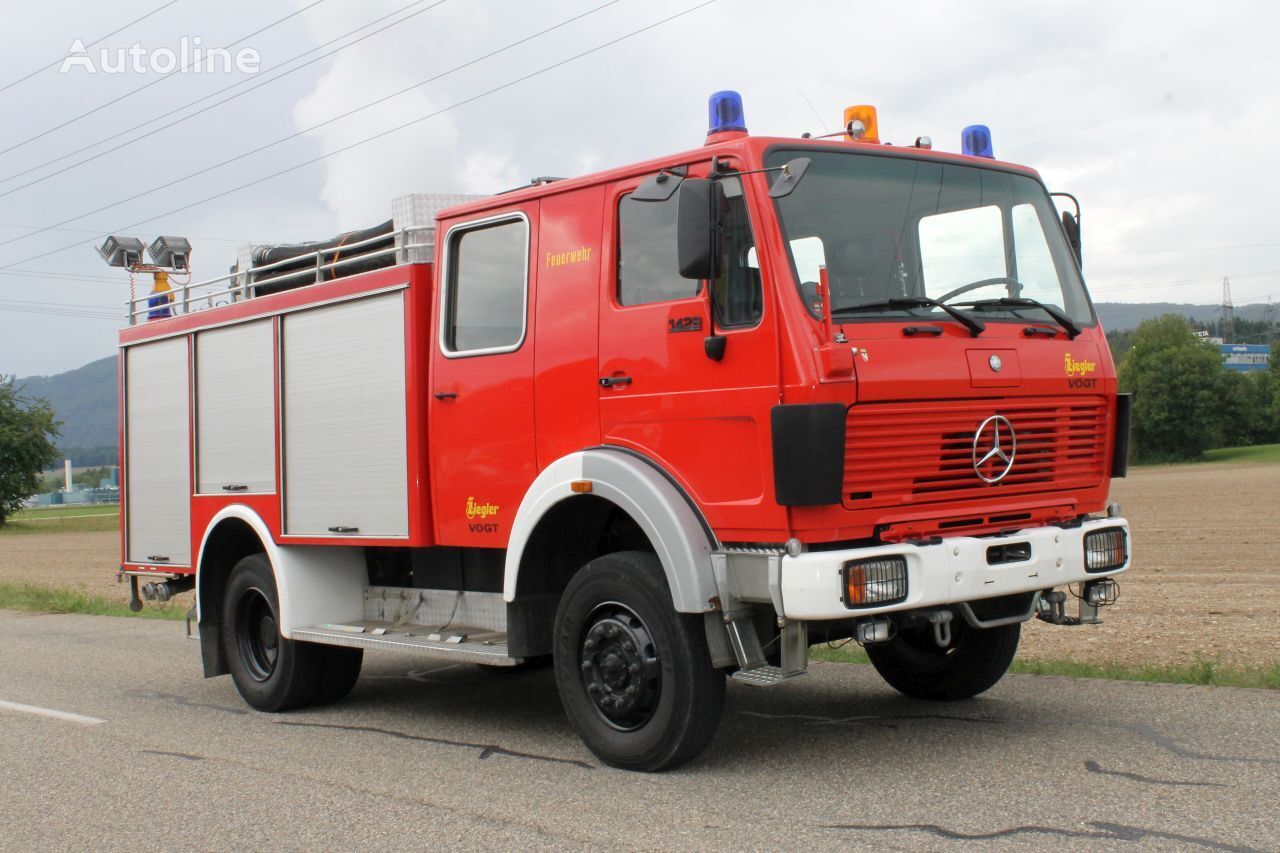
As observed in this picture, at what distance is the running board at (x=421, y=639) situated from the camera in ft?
22.6

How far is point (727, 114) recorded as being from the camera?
612 centimetres

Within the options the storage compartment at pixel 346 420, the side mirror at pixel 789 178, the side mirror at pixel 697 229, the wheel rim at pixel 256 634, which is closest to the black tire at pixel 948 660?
the side mirror at pixel 697 229

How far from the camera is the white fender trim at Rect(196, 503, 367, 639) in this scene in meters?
8.27

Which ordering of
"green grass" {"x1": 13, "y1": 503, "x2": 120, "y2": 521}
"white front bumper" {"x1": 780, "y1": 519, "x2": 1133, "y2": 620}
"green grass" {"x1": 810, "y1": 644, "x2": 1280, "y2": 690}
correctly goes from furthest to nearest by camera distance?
"green grass" {"x1": 13, "y1": 503, "x2": 120, "y2": 521} < "green grass" {"x1": 810, "y1": 644, "x2": 1280, "y2": 690} < "white front bumper" {"x1": 780, "y1": 519, "x2": 1133, "y2": 620}

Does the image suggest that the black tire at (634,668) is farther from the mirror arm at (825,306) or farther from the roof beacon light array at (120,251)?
the roof beacon light array at (120,251)

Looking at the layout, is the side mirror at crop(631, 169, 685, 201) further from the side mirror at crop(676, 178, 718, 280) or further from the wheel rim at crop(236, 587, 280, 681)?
the wheel rim at crop(236, 587, 280, 681)

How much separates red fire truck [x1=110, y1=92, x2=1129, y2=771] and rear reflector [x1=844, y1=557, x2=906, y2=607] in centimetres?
2

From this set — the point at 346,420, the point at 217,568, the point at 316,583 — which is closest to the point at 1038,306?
the point at 346,420

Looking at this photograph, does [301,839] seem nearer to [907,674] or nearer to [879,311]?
[879,311]

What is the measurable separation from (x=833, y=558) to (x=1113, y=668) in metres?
3.84

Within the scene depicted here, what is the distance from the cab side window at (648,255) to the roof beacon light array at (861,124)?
1033 mm

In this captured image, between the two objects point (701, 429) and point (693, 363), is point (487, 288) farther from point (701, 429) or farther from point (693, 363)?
point (701, 429)

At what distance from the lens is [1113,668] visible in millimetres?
8406

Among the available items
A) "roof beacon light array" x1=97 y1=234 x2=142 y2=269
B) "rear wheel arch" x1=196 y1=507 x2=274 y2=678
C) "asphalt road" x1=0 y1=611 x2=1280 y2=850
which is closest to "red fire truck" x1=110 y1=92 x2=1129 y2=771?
"asphalt road" x1=0 y1=611 x2=1280 y2=850
